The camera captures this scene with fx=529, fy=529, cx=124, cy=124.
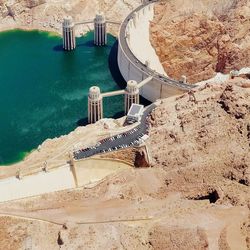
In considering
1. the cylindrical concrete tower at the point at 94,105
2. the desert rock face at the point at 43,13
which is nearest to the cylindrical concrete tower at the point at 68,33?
the desert rock face at the point at 43,13

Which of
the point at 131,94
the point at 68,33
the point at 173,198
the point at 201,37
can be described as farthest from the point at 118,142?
the point at 201,37

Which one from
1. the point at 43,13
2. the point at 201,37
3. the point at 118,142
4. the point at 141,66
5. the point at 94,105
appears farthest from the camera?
the point at 43,13

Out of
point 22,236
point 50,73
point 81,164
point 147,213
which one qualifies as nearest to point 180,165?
point 147,213

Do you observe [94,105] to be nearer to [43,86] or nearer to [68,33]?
[43,86]

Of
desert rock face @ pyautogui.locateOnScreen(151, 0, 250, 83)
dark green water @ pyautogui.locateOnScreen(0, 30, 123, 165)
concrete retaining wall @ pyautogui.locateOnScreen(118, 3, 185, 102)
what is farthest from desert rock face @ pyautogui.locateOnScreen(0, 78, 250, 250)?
desert rock face @ pyautogui.locateOnScreen(151, 0, 250, 83)

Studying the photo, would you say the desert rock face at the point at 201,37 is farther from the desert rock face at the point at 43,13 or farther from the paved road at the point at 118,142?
the paved road at the point at 118,142

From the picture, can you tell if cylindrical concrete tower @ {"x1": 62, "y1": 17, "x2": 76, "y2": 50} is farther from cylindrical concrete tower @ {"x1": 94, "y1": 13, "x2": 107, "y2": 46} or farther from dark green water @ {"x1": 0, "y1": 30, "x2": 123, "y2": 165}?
cylindrical concrete tower @ {"x1": 94, "y1": 13, "x2": 107, "y2": 46}
